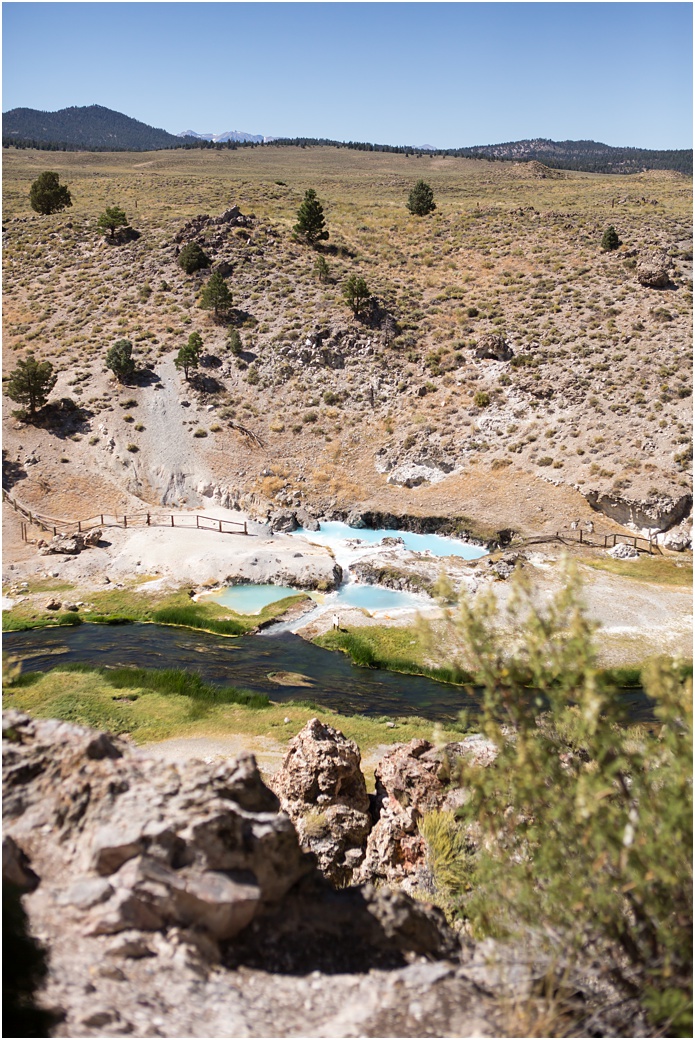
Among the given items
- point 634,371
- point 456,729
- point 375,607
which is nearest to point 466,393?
point 634,371

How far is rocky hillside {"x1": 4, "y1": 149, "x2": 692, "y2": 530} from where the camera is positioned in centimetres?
4794

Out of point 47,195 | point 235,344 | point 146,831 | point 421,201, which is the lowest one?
point 146,831

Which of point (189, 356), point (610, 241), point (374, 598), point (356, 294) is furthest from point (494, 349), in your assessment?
point (374, 598)

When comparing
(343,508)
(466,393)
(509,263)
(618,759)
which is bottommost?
(343,508)

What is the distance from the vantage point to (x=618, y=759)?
7758mm

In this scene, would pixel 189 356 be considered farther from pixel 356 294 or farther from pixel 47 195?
pixel 47 195

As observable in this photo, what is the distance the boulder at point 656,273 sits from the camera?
5900 cm

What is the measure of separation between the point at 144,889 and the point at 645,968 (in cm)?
571

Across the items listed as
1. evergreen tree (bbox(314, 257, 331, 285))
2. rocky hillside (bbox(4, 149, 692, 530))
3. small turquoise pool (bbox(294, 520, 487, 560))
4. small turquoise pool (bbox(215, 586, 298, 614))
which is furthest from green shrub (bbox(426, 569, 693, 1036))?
→ evergreen tree (bbox(314, 257, 331, 285))

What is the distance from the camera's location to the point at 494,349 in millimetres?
57094

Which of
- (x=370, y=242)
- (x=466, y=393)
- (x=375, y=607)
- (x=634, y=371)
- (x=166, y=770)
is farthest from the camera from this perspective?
(x=370, y=242)

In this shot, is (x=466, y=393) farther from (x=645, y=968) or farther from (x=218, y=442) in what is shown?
(x=645, y=968)

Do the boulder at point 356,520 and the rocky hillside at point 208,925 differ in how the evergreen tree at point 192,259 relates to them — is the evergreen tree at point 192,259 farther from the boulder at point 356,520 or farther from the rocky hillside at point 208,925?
the rocky hillside at point 208,925

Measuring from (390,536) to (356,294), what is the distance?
2706cm
